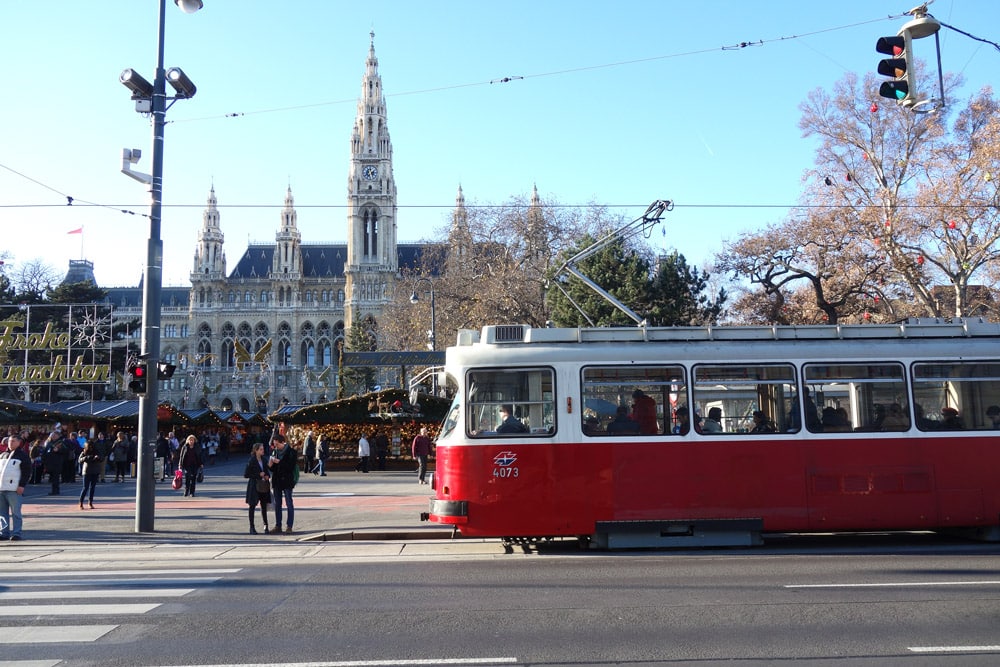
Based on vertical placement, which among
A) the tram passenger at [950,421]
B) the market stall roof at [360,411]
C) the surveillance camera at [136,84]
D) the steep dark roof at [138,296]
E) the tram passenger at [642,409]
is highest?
the steep dark roof at [138,296]

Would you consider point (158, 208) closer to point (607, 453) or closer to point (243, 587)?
point (243, 587)

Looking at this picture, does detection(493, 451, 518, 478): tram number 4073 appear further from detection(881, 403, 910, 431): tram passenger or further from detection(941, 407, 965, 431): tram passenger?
detection(941, 407, 965, 431): tram passenger

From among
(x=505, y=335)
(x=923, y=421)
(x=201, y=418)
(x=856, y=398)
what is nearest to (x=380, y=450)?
(x=201, y=418)

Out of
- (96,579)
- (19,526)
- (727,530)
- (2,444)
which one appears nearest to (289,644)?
(96,579)

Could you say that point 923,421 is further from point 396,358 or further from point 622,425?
point 396,358

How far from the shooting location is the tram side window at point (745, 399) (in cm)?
1119

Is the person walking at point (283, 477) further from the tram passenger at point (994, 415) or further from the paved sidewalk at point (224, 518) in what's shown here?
the tram passenger at point (994, 415)

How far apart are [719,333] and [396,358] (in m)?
19.4

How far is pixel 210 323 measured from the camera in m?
114

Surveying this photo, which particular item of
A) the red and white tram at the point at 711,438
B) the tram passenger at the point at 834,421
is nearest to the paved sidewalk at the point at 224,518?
the red and white tram at the point at 711,438

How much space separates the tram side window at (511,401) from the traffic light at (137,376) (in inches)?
246

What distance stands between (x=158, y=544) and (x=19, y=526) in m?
2.73

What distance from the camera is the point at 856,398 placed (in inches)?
447

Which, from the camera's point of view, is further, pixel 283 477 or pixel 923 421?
pixel 283 477
